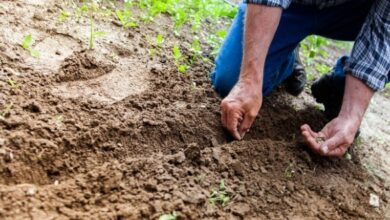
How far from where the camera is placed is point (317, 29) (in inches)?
94.6

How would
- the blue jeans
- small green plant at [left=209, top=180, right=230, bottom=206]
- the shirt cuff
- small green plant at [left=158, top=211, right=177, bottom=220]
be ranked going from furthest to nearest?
the blue jeans
the shirt cuff
small green plant at [left=209, top=180, right=230, bottom=206]
small green plant at [left=158, top=211, right=177, bottom=220]

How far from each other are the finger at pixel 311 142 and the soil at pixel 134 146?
43 mm

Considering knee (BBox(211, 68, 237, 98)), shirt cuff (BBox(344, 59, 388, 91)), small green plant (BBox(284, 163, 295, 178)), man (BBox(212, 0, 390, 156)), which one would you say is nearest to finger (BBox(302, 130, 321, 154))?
man (BBox(212, 0, 390, 156))

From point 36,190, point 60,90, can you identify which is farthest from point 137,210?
point 60,90

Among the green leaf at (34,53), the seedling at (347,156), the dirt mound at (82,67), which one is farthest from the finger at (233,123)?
the green leaf at (34,53)

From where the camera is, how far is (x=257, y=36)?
77.6 inches

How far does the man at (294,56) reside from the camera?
197 cm

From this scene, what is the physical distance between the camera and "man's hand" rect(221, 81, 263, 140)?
1.94m

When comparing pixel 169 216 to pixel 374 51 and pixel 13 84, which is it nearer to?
pixel 13 84

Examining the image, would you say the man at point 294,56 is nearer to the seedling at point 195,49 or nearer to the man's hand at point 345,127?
the man's hand at point 345,127

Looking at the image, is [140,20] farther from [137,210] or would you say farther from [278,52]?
[137,210]

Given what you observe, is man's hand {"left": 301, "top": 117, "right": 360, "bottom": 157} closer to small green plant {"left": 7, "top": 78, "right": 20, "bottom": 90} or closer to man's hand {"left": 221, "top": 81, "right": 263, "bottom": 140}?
man's hand {"left": 221, "top": 81, "right": 263, "bottom": 140}

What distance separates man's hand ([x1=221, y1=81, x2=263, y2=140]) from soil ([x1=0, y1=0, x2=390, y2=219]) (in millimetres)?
111

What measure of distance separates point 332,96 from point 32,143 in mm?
1572
